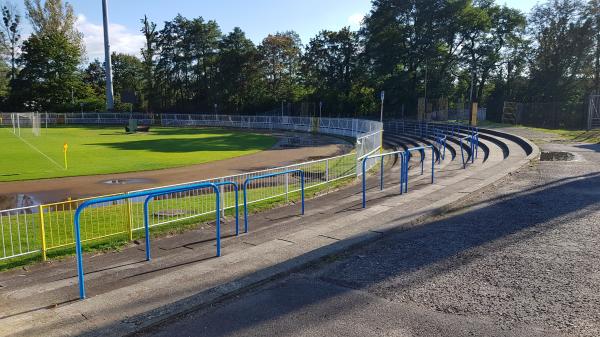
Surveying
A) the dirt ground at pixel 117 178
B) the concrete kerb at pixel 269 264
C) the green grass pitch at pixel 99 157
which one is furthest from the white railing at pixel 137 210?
the green grass pitch at pixel 99 157

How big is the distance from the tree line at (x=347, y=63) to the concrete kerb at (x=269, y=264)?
130 ft

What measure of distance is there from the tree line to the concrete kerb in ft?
130

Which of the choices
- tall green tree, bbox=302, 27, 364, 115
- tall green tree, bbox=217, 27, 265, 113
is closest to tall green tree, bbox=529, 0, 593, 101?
tall green tree, bbox=302, 27, 364, 115

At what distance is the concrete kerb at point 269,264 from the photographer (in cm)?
514

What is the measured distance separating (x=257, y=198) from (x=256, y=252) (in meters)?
5.13

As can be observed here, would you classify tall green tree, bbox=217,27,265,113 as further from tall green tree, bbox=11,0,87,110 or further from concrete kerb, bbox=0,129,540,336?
concrete kerb, bbox=0,129,540,336

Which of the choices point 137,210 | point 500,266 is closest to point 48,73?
point 137,210

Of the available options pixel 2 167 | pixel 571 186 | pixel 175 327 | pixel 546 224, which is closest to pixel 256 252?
pixel 175 327

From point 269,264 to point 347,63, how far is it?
6494 centimetres

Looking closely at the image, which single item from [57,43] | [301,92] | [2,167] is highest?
[57,43]

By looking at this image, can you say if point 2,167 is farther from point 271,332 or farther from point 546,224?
point 546,224

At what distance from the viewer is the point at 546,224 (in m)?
9.01

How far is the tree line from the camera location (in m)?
53.8

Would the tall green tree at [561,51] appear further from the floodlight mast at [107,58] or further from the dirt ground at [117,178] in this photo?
the floodlight mast at [107,58]
